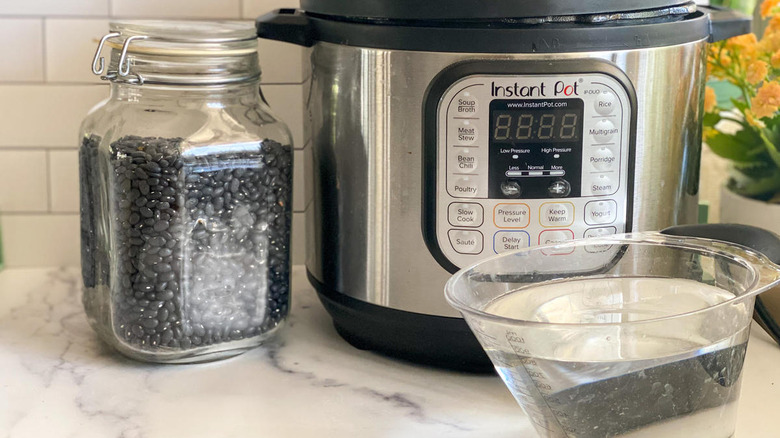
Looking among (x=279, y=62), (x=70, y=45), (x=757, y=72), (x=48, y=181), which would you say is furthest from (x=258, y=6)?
(x=757, y=72)

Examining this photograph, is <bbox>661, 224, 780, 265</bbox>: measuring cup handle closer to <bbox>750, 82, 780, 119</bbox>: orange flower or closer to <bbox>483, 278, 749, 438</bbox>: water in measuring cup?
<bbox>483, 278, 749, 438</bbox>: water in measuring cup

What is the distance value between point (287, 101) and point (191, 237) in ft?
1.03

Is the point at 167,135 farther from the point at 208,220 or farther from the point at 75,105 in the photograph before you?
the point at 75,105

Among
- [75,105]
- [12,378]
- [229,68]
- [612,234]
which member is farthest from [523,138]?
[75,105]

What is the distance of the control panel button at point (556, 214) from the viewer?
69 centimetres

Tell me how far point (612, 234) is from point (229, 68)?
1.13 feet

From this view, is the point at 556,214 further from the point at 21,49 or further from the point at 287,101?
the point at 21,49

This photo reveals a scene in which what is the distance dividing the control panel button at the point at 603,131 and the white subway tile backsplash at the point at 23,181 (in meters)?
0.64

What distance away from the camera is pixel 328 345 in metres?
0.85

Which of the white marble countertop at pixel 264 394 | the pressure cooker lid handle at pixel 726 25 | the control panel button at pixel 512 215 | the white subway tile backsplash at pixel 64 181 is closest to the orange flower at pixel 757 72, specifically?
the pressure cooker lid handle at pixel 726 25

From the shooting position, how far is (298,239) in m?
1.08

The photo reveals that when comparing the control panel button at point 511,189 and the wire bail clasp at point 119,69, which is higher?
the wire bail clasp at point 119,69

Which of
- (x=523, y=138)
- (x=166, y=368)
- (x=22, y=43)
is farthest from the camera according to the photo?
(x=22, y=43)

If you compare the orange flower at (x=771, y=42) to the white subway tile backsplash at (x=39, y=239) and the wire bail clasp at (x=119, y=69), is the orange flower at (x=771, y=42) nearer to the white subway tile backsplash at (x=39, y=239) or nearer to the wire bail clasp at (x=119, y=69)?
the wire bail clasp at (x=119, y=69)
